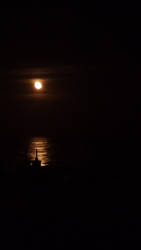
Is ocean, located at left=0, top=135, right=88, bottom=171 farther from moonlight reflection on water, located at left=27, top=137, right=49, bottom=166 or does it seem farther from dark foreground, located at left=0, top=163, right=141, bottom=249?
dark foreground, located at left=0, top=163, right=141, bottom=249

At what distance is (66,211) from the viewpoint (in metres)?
5.52

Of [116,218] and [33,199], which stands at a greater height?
[33,199]

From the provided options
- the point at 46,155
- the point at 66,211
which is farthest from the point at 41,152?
the point at 66,211

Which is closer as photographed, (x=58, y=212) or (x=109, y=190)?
(x=58, y=212)

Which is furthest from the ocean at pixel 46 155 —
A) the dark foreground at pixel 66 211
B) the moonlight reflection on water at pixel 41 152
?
the dark foreground at pixel 66 211

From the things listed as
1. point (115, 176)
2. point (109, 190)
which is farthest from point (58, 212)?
point (115, 176)

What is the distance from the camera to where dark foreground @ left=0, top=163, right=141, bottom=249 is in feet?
14.9

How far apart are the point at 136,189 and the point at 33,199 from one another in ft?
9.72

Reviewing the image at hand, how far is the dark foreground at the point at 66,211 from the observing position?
453 cm

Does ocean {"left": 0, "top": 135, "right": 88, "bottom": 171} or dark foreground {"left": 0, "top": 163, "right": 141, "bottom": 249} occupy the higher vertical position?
ocean {"left": 0, "top": 135, "right": 88, "bottom": 171}

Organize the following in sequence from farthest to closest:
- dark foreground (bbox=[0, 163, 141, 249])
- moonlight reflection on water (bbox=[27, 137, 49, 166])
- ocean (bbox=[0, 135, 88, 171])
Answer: moonlight reflection on water (bbox=[27, 137, 49, 166])
ocean (bbox=[0, 135, 88, 171])
dark foreground (bbox=[0, 163, 141, 249])

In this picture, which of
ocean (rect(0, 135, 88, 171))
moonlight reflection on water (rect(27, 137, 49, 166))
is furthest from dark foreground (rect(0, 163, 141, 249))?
moonlight reflection on water (rect(27, 137, 49, 166))

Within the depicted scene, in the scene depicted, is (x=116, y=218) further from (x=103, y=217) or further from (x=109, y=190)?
(x=109, y=190)

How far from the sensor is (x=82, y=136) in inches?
1040
